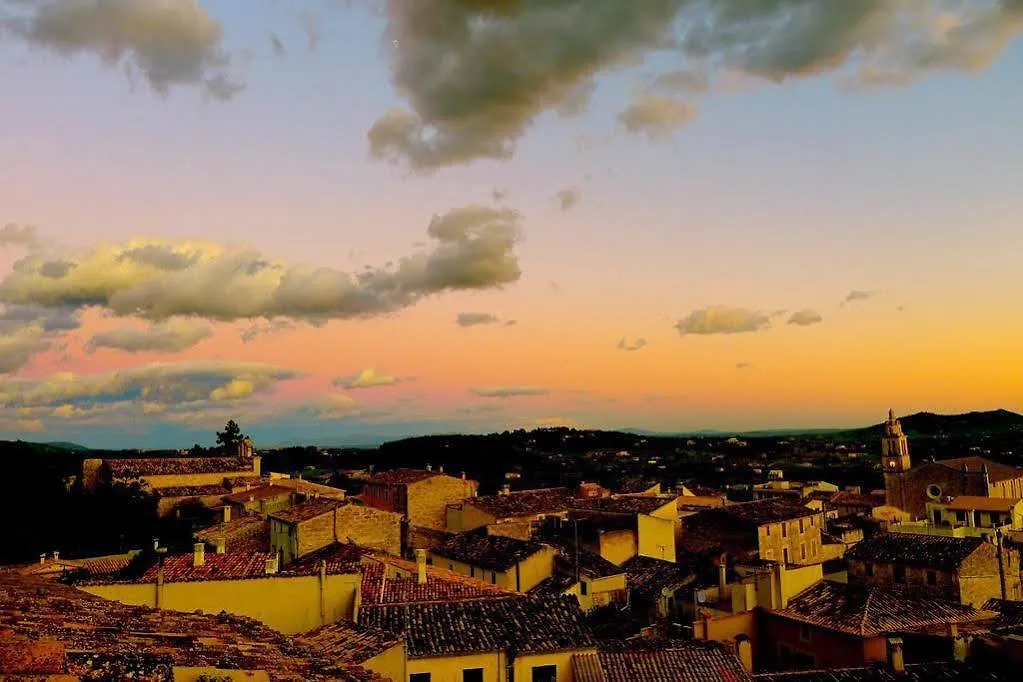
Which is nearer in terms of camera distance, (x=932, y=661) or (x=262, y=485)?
(x=932, y=661)

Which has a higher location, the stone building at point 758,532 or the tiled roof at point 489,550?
the tiled roof at point 489,550

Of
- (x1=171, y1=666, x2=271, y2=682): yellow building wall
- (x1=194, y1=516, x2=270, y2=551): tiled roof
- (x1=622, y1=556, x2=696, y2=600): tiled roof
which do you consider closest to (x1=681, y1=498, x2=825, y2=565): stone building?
(x1=622, y1=556, x2=696, y2=600): tiled roof

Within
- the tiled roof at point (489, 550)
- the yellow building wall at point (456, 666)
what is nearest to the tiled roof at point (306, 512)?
the tiled roof at point (489, 550)

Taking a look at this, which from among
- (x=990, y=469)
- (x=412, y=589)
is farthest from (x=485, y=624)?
(x=990, y=469)

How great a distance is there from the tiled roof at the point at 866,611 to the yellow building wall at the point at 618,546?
11014mm

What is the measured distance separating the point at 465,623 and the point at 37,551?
33386 millimetres

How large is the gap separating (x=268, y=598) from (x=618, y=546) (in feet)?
71.6

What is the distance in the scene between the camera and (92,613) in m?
11.0

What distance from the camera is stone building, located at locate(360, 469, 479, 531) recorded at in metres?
45.2

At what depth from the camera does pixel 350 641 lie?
683 inches

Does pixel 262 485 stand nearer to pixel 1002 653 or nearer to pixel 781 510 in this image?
pixel 781 510

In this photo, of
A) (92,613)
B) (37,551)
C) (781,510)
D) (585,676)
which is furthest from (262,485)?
(92,613)

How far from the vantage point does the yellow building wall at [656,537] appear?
40.3 metres

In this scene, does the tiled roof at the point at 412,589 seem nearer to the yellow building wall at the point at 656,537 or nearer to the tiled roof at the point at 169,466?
the yellow building wall at the point at 656,537
